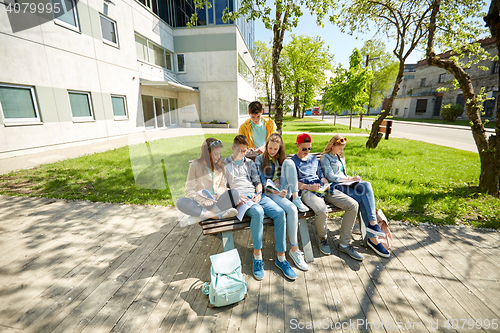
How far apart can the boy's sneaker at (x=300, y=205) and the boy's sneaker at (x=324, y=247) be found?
57 cm

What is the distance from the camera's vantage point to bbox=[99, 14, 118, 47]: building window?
1197 cm

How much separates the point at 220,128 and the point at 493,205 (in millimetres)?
17269

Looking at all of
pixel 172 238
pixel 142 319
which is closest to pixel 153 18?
pixel 172 238

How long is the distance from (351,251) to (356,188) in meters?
0.88

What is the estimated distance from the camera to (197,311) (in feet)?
7.31

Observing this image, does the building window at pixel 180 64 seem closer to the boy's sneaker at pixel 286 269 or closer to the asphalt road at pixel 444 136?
the asphalt road at pixel 444 136

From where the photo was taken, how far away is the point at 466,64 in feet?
20.3

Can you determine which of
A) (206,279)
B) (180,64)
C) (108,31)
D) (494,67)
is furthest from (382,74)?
(206,279)

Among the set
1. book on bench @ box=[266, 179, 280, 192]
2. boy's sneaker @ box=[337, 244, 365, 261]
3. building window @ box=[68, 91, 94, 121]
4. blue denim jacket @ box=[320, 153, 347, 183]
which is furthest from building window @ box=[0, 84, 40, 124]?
boy's sneaker @ box=[337, 244, 365, 261]

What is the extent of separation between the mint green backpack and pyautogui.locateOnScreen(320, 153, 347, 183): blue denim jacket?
1.85m

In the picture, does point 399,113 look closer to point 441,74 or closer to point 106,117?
point 441,74

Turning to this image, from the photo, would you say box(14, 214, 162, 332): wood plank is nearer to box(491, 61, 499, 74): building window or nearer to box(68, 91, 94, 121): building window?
box(68, 91, 94, 121): building window

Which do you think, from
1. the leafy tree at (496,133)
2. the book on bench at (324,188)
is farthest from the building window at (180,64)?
the book on bench at (324,188)

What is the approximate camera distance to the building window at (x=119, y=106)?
12.9 meters
